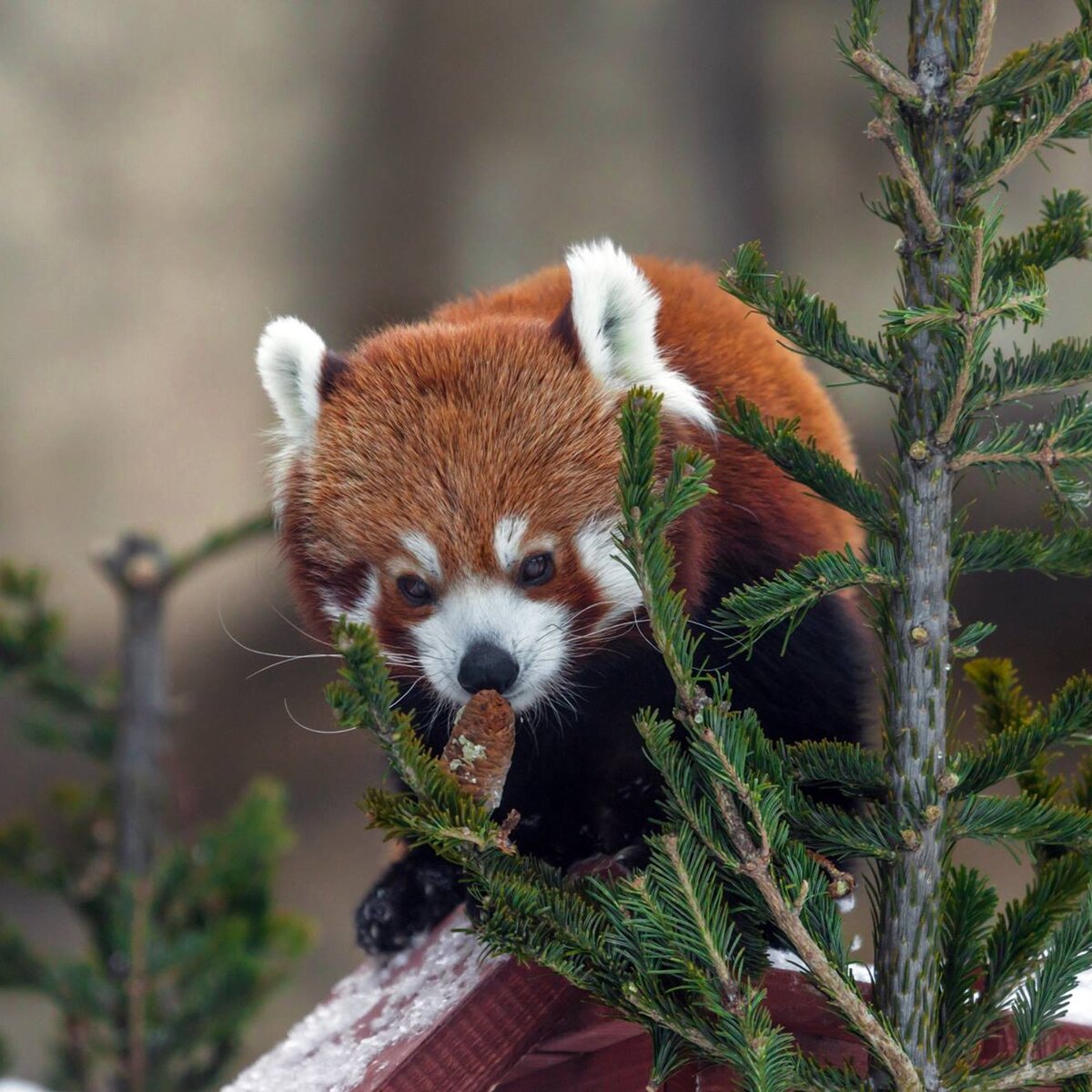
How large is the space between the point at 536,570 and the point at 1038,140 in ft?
1.82

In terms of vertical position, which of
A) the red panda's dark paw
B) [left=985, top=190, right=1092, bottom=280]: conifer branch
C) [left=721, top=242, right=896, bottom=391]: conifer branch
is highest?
[left=985, top=190, right=1092, bottom=280]: conifer branch

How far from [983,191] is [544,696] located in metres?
0.57

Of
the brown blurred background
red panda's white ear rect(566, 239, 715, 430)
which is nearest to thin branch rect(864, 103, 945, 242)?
red panda's white ear rect(566, 239, 715, 430)

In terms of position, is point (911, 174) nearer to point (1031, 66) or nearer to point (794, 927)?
point (1031, 66)

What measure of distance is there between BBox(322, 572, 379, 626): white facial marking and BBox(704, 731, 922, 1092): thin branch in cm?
46

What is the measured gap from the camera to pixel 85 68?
6.02m

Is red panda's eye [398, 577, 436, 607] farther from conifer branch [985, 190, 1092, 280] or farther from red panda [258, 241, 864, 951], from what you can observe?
conifer branch [985, 190, 1092, 280]

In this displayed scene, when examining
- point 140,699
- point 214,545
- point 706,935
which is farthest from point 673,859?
point 140,699

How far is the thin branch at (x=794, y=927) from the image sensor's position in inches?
37.6

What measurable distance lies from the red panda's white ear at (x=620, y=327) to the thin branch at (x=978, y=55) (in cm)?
40

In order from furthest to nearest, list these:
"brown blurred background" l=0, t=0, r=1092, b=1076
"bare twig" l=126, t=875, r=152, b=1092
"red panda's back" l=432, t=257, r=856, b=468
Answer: "brown blurred background" l=0, t=0, r=1092, b=1076 < "bare twig" l=126, t=875, r=152, b=1092 < "red panda's back" l=432, t=257, r=856, b=468

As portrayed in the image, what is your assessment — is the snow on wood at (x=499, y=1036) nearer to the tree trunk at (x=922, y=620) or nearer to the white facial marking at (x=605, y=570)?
the tree trunk at (x=922, y=620)

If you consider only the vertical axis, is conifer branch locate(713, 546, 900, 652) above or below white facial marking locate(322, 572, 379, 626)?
below

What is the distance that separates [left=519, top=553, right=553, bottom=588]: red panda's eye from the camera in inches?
49.0
